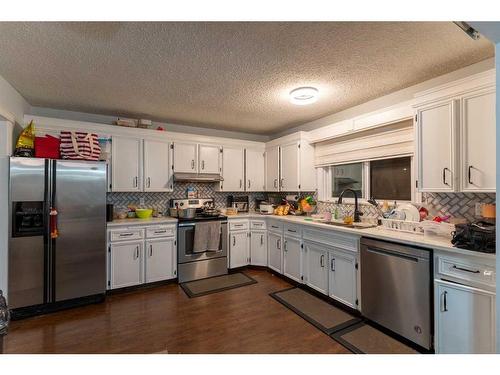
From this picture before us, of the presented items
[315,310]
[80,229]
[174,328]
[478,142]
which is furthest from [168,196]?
[478,142]

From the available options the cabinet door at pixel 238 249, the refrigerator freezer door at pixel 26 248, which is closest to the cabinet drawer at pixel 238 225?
the cabinet door at pixel 238 249

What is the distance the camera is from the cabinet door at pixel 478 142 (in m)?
1.81

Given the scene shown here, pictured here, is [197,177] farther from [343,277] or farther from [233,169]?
[343,277]

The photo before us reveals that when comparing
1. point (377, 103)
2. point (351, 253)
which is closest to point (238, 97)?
point (377, 103)

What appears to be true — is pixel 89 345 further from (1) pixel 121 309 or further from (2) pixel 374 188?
(2) pixel 374 188

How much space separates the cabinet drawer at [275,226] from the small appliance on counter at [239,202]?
782 millimetres

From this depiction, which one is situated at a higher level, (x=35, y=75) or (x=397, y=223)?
(x=35, y=75)

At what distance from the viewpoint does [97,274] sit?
2836mm

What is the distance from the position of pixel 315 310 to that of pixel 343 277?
0.46 m

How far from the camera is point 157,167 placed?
3.63 metres

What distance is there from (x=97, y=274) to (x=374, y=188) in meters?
3.56

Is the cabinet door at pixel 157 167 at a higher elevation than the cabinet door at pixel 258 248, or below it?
higher

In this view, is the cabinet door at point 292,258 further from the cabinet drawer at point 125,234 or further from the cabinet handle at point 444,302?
the cabinet drawer at point 125,234
